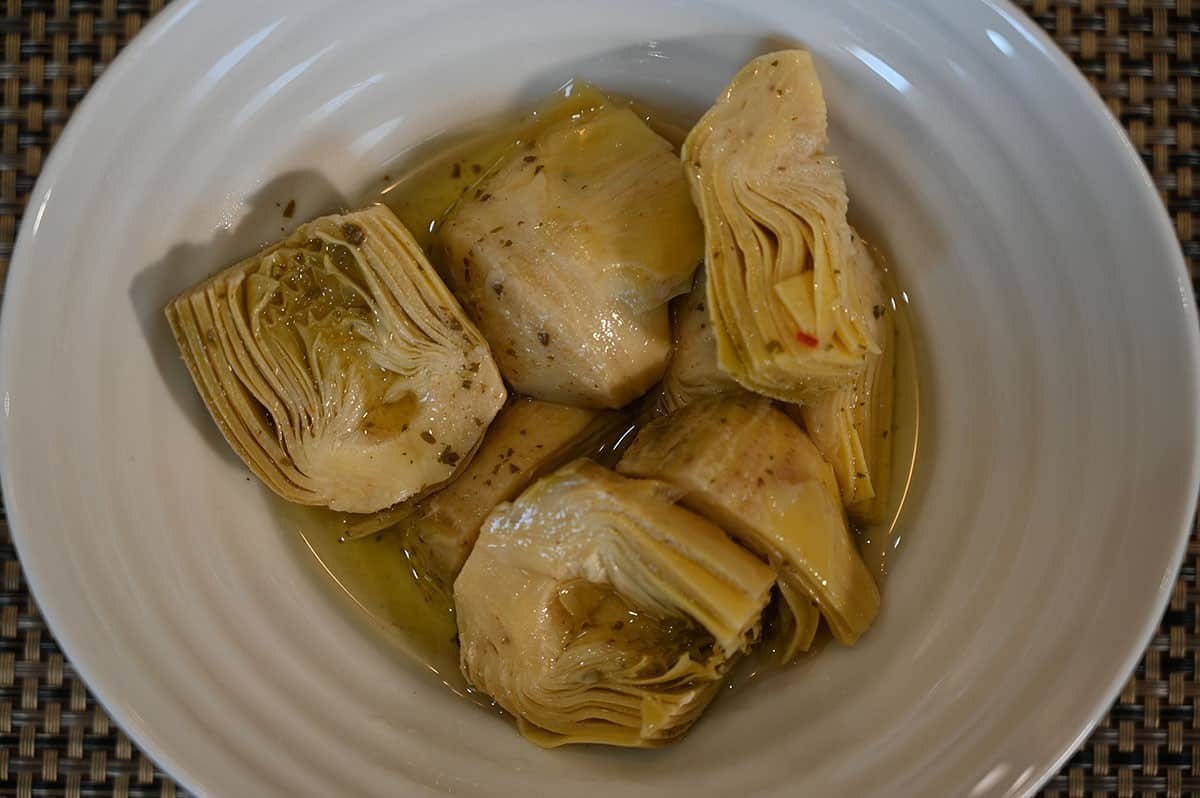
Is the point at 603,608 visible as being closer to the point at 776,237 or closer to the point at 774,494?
the point at 774,494

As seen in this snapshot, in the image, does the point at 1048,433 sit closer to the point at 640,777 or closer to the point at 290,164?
the point at 640,777

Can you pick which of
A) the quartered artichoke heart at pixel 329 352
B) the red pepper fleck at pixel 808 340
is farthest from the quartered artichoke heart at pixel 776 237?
the quartered artichoke heart at pixel 329 352

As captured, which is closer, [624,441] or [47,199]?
[47,199]

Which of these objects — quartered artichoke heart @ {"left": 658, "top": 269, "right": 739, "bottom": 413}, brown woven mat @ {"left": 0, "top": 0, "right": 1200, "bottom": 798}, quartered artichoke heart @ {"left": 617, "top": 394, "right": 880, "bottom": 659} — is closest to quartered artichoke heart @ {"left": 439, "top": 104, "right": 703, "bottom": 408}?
quartered artichoke heart @ {"left": 658, "top": 269, "right": 739, "bottom": 413}

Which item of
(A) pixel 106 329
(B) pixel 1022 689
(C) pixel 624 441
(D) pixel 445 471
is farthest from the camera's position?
(C) pixel 624 441

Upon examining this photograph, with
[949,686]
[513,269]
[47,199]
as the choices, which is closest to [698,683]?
[949,686]
